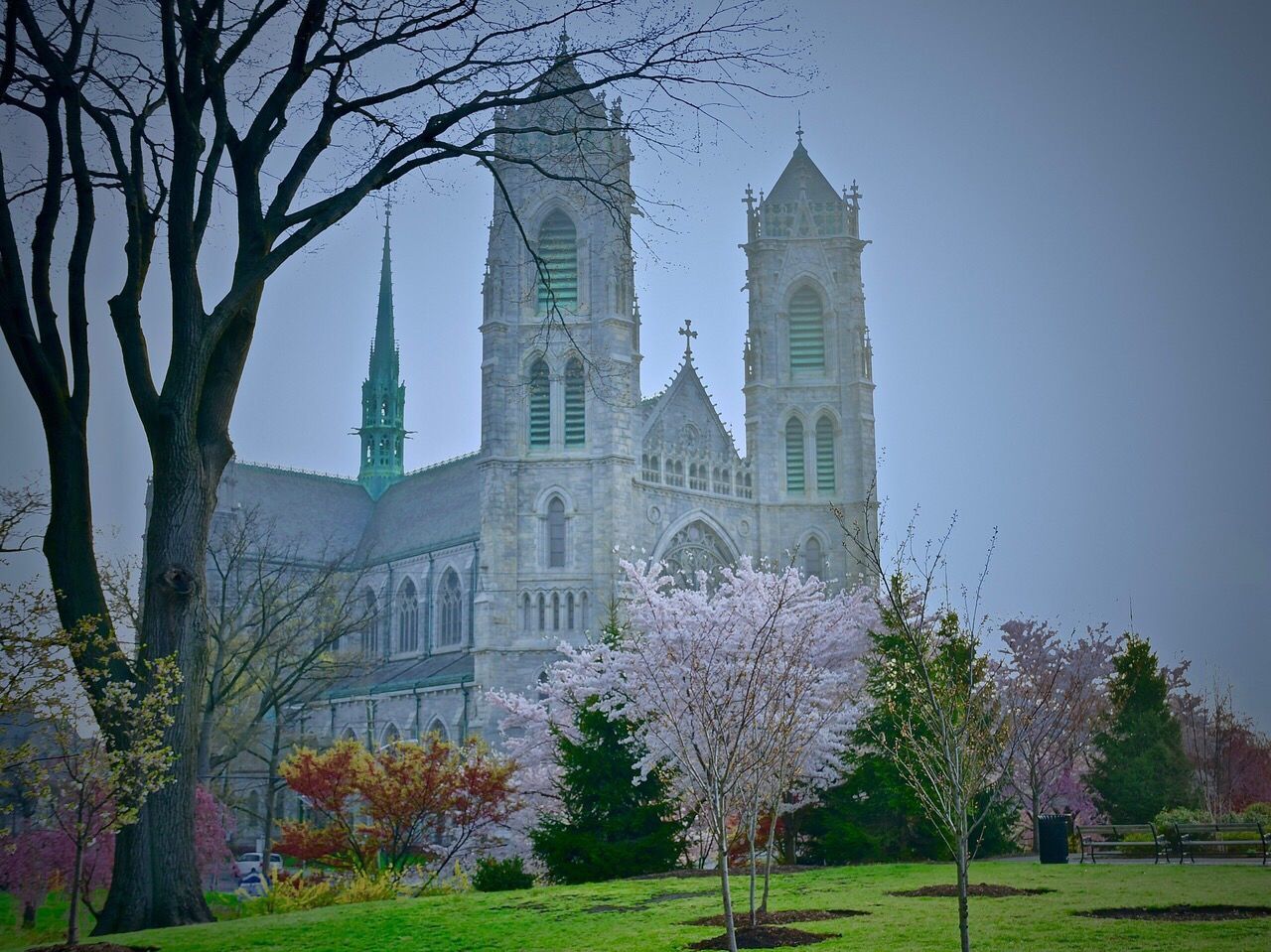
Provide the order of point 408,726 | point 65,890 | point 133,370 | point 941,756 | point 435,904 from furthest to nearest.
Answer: point 408,726, point 65,890, point 435,904, point 133,370, point 941,756

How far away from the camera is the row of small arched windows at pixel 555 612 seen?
44062 mm

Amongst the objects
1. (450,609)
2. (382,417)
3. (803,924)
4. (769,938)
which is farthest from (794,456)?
(769,938)

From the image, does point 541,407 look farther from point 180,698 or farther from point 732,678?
point 180,698

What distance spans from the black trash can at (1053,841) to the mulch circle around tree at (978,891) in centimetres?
419

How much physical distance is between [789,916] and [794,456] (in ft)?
131

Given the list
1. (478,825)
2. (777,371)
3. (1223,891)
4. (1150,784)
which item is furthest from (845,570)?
(1223,891)

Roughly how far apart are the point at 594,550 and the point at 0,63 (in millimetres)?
33573

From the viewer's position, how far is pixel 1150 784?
91.5 feet

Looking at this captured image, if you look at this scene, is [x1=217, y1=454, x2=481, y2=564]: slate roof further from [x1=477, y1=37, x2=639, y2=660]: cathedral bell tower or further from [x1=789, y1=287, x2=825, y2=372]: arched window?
[x1=789, y1=287, x2=825, y2=372]: arched window

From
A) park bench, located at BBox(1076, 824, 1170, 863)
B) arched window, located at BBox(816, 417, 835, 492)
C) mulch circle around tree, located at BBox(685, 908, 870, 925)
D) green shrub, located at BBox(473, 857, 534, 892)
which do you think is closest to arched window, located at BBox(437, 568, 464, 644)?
arched window, located at BBox(816, 417, 835, 492)

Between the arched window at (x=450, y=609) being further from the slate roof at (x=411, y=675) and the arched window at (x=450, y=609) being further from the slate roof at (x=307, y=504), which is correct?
the slate roof at (x=307, y=504)

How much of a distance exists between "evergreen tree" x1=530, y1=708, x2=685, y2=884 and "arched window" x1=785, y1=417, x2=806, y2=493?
104ft

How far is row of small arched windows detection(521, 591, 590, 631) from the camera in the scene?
145 ft

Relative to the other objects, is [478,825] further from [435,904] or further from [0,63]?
[0,63]
